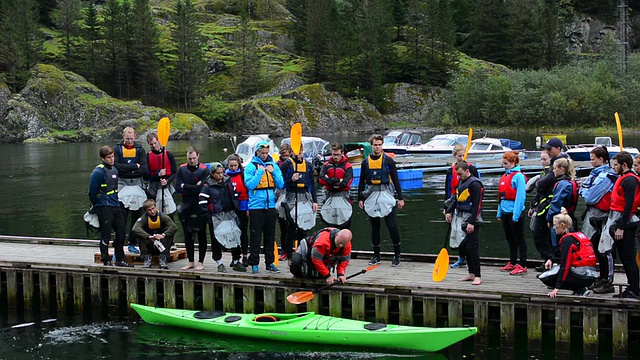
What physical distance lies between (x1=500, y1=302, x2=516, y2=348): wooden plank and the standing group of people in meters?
2.49

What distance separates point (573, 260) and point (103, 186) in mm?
7420

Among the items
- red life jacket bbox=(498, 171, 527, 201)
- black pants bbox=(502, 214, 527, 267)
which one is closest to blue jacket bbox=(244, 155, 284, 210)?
red life jacket bbox=(498, 171, 527, 201)

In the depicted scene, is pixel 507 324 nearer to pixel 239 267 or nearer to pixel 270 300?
pixel 270 300

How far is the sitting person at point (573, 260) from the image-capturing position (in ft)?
30.0

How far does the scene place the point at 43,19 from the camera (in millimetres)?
94125

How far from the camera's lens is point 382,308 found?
1029cm

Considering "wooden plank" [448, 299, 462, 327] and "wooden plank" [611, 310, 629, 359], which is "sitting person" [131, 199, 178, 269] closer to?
"wooden plank" [448, 299, 462, 327]

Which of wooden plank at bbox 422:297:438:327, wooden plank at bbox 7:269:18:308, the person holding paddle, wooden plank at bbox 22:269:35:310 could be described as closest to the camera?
wooden plank at bbox 422:297:438:327

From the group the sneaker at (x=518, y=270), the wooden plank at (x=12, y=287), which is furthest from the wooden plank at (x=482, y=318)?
the wooden plank at (x=12, y=287)

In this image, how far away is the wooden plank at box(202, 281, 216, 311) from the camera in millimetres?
11266

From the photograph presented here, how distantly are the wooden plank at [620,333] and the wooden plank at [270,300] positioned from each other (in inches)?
195

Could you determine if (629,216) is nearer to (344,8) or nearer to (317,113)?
(317,113)

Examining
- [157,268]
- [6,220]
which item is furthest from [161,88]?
[157,268]

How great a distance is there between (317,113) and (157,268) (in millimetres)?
63089
